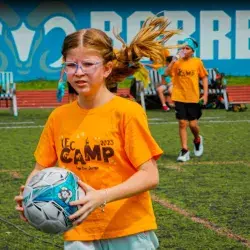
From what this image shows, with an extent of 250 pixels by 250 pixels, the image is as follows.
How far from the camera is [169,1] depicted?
3062cm

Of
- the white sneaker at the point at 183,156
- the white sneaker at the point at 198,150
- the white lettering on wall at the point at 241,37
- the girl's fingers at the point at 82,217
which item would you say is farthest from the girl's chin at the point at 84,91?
the white lettering on wall at the point at 241,37

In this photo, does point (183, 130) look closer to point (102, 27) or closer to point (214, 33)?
point (102, 27)

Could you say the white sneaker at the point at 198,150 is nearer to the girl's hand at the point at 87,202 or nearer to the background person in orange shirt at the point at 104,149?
the background person in orange shirt at the point at 104,149

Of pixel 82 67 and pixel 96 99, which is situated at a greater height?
pixel 82 67

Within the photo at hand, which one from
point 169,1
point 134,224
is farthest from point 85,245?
point 169,1

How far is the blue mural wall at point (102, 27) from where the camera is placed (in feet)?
97.2

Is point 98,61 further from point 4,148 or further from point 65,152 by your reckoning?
point 4,148

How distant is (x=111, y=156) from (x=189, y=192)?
5913 mm

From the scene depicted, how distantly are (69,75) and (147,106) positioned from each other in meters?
20.7

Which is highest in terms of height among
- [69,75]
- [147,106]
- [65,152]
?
[69,75]

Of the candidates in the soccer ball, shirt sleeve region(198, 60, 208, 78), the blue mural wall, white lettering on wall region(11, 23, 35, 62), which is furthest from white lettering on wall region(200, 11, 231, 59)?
the soccer ball

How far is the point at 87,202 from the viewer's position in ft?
14.1

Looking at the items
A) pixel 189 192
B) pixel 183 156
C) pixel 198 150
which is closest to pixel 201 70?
pixel 198 150

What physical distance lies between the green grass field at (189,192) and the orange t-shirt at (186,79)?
0.95 metres
